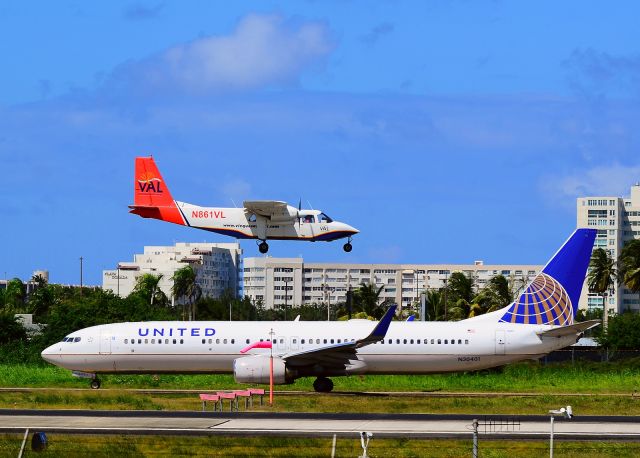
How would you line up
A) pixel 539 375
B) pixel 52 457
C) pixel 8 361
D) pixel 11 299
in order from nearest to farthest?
pixel 52 457, pixel 539 375, pixel 8 361, pixel 11 299

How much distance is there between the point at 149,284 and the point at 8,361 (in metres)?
124

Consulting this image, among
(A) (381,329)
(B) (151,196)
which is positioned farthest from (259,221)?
(A) (381,329)

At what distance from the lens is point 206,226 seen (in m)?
58.4

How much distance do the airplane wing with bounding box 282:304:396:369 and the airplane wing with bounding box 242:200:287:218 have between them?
1183 cm

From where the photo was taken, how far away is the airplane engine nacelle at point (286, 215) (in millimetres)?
57844

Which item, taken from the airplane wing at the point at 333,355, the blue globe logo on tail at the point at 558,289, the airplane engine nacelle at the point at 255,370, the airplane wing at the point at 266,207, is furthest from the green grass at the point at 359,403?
the airplane wing at the point at 266,207

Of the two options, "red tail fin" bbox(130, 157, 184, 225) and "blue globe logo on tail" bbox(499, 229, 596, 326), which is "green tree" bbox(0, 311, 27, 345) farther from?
"blue globe logo on tail" bbox(499, 229, 596, 326)

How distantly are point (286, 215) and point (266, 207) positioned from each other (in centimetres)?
110

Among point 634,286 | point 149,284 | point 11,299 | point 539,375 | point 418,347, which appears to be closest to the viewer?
point 418,347

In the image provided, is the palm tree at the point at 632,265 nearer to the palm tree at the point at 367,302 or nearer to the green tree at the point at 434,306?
the green tree at the point at 434,306

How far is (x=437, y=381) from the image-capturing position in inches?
2131

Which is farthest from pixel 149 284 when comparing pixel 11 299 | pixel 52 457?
pixel 52 457

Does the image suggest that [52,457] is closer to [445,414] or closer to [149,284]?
[445,414]

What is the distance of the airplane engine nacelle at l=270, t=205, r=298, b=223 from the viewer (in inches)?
2277
